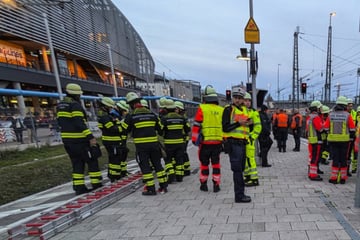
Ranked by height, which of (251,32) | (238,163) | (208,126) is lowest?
(238,163)

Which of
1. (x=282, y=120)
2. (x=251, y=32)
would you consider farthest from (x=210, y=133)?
Answer: (x=282, y=120)

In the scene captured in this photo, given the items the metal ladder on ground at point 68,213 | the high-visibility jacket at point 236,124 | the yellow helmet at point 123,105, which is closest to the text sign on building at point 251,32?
the high-visibility jacket at point 236,124

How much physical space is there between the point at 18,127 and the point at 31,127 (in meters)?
0.68

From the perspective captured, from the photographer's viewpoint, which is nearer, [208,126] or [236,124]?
[236,124]

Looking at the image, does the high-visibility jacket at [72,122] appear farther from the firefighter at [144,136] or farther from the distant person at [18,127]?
the distant person at [18,127]

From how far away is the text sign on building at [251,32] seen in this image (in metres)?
8.06

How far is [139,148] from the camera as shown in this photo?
5656 millimetres

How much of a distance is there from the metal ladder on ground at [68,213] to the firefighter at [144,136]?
2.05 ft

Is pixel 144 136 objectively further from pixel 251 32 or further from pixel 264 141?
pixel 251 32

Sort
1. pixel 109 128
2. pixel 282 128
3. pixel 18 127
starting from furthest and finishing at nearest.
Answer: pixel 18 127
pixel 282 128
pixel 109 128

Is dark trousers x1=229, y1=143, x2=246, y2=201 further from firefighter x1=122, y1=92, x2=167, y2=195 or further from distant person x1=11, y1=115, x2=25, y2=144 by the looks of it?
distant person x1=11, y1=115, x2=25, y2=144

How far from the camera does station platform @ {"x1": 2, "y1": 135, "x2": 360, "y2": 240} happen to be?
3.65 metres

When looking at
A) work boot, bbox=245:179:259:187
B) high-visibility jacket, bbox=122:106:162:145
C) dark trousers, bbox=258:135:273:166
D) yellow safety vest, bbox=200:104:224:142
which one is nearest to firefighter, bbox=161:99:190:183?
high-visibility jacket, bbox=122:106:162:145

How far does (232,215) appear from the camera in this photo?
4.31 m
